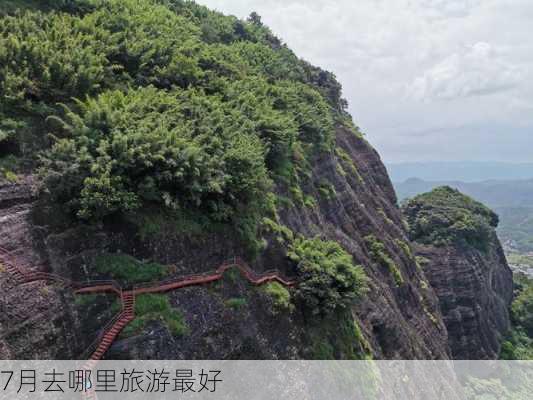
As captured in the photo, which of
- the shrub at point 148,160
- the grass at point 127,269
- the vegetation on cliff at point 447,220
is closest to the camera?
the shrub at point 148,160

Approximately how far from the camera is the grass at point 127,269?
16.6m

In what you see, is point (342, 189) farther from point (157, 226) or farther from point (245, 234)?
point (157, 226)

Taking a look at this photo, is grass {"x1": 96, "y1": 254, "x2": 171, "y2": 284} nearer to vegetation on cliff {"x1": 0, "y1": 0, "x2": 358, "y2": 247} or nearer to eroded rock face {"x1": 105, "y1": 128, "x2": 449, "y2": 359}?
eroded rock face {"x1": 105, "y1": 128, "x2": 449, "y2": 359}

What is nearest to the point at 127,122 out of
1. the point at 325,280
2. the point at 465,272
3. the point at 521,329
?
the point at 325,280

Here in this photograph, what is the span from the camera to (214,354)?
17281 millimetres

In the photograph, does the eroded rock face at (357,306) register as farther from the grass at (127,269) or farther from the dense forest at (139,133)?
the dense forest at (139,133)

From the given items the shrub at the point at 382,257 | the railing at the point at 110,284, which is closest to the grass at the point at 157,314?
the railing at the point at 110,284

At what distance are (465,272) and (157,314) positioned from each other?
54552mm

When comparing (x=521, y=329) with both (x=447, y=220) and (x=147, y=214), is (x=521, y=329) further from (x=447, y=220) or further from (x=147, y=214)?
(x=147, y=214)

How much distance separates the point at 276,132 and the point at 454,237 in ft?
156

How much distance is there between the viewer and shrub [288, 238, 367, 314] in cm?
2239

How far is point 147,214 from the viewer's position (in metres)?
18.3

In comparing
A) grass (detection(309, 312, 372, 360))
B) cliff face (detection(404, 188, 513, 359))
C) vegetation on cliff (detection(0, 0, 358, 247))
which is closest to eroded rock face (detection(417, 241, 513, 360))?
cliff face (detection(404, 188, 513, 359))

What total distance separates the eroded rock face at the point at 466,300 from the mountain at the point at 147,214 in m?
30.5
